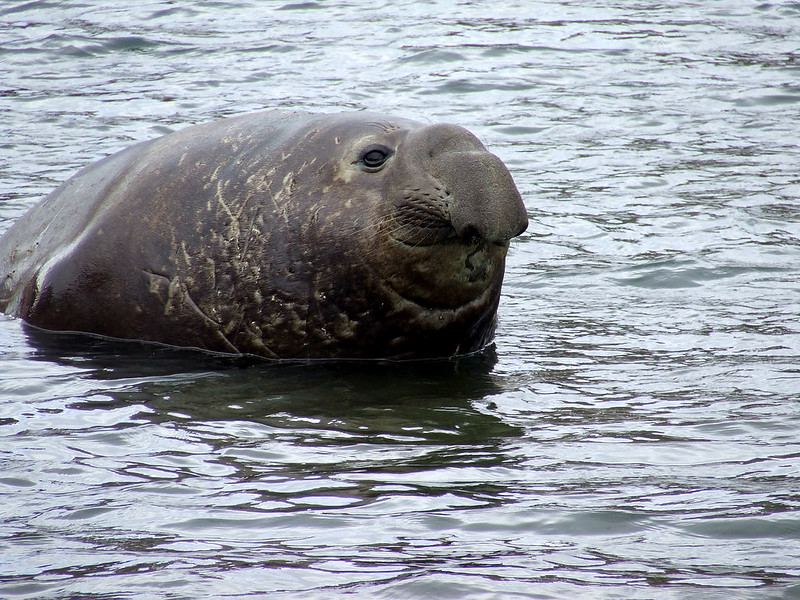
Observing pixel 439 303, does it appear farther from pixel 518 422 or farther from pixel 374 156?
pixel 518 422

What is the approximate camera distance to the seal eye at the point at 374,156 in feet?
20.5

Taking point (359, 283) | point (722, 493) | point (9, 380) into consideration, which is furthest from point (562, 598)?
point (9, 380)

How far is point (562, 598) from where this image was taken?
331 centimetres

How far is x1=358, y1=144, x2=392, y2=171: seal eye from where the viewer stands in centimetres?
626

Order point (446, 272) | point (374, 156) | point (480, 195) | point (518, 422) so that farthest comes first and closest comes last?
point (374, 156)
point (446, 272)
point (480, 195)
point (518, 422)

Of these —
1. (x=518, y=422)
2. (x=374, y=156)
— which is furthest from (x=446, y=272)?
(x=518, y=422)

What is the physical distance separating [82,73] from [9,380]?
10.2 meters

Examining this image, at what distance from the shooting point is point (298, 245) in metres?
6.37

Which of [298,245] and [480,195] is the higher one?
[480,195]

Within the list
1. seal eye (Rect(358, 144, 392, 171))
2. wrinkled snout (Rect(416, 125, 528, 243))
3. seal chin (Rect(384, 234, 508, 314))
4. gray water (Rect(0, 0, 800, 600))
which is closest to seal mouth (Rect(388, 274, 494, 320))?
seal chin (Rect(384, 234, 508, 314))

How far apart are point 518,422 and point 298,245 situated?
1.71 meters

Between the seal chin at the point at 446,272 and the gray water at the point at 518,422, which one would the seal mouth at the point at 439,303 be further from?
the gray water at the point at 518,422

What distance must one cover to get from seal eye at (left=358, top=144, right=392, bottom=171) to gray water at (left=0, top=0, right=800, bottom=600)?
1.05 metres

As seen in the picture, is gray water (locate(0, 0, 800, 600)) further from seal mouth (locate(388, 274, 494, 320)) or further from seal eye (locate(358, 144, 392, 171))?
seal eye (locate(358, 144, 392, 171))
